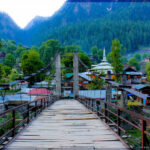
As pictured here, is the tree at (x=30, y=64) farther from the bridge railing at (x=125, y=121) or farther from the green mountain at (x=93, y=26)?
the green mountain at (x=93, y=26)

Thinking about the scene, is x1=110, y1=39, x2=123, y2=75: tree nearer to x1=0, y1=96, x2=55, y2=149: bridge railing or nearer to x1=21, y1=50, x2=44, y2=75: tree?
x1=21, y1=50, x2=44, y2=75: tree

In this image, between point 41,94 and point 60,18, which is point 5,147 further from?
point 60,18

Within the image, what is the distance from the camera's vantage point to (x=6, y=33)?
→ 10700 cm

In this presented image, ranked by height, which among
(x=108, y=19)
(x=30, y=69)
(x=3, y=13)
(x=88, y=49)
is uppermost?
(x=3, y=13)

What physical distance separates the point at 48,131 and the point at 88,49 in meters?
85.6

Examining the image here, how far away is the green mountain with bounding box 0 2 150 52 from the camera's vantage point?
90875 millimetres

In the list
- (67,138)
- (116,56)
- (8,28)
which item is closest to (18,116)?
(67,138)

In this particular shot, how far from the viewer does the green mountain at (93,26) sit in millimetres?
90875

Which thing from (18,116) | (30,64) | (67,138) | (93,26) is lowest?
(67,138)

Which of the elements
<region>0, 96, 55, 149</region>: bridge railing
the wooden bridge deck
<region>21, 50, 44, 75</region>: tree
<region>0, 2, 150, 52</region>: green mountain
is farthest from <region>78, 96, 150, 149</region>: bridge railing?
<region>0, 2, 150, 52</region>: green mountain

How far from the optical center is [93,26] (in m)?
99.0

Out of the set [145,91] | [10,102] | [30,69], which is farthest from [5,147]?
[30,69]

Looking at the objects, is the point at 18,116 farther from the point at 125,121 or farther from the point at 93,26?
the point at 93,26

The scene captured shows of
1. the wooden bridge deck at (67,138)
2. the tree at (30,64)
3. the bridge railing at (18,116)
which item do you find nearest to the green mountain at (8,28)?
the tree at (30,64)
